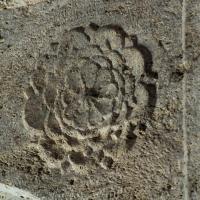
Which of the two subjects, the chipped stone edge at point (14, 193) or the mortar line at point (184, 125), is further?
A: the chipped stone edge at point (14, 193)

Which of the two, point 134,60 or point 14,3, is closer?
point 134,60

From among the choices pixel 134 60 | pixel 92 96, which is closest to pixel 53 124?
pixel 92 96

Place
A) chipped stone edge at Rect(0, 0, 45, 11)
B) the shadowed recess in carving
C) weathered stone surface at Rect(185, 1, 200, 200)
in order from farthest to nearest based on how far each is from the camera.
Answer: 1. chipped stone edge at Rect(0, 0, 45, 11)
2. the shadowed recess in carving
3. weathered stone surface at Rect(185, 1, 200, 200)

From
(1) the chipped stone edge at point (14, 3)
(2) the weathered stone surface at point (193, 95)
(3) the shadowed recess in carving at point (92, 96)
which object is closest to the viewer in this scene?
(2) the weathered stone surface at point (193, 95)

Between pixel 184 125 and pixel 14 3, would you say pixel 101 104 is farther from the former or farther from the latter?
pixel 14 3

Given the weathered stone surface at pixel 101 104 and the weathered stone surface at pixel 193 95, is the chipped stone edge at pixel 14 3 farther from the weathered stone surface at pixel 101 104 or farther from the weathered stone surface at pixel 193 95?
the weathered stone surface at pixel 193 95

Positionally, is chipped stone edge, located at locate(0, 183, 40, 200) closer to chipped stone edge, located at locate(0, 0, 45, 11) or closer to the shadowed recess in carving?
the shadowed recess in carving

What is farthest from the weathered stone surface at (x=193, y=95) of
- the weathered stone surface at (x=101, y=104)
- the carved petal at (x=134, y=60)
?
the carved petal at (x=134, y=60)

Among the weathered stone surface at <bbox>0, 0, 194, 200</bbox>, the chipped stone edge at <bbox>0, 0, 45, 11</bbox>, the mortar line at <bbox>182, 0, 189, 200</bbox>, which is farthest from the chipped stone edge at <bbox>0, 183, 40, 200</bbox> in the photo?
the chipped stone edge at <bbox>0, 0, 45, 11</bbox>
